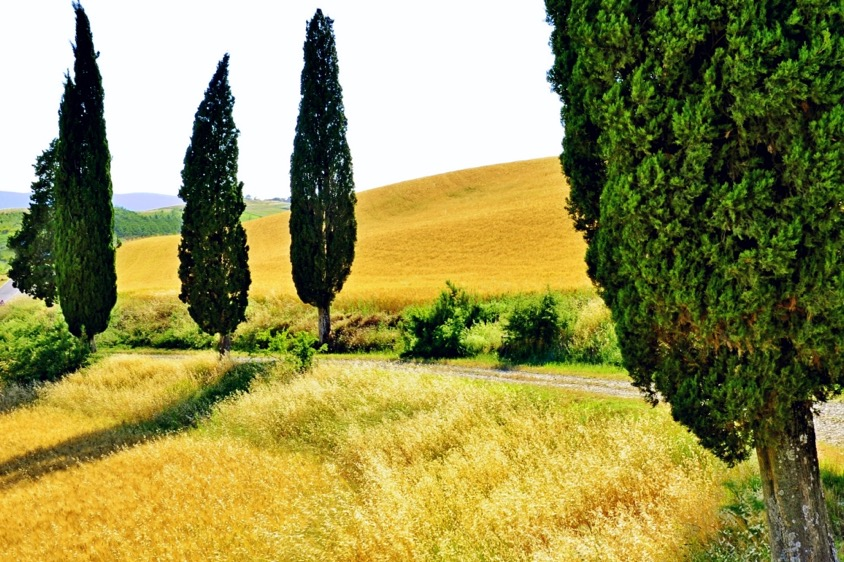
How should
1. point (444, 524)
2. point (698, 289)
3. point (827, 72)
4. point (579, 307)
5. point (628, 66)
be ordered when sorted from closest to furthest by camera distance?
point (827, 72) → point (698, 289) → point (628, 66) → point (444, 524) → point (579, 307)

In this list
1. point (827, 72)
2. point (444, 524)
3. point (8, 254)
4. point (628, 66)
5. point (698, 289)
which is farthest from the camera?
point (8, 254)

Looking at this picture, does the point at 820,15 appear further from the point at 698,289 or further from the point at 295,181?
the point at 295,181

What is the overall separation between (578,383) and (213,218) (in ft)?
44.9

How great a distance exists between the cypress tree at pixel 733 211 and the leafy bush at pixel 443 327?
49.1 ft

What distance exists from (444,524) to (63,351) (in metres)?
20.5

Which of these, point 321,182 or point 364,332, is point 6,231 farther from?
point 364,332

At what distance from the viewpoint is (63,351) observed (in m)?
23.6

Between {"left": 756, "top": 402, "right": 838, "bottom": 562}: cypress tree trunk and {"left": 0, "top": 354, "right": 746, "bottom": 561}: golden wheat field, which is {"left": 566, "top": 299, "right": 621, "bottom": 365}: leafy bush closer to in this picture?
{"left": 0, "top": 354, "right": 746, "bottom": 561}: golden wheat field

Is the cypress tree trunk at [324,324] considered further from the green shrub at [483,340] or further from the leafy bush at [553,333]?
the leafy bush at [553,333]

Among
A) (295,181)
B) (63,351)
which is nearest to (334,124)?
(295,181)

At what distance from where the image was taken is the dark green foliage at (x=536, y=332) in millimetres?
19469

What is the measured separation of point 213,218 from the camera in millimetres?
22016

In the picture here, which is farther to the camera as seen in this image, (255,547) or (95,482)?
(95,482)

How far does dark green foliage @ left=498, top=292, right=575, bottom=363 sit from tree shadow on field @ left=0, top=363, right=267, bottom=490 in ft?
24.6
